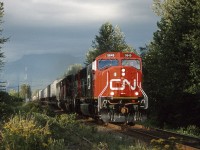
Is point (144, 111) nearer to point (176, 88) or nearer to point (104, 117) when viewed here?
point (104, 117)

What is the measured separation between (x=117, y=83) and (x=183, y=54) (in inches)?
262

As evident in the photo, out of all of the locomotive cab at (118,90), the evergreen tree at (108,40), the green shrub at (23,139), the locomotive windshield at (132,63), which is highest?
the evergreen tree at (108,40)

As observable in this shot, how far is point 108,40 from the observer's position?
9362cm

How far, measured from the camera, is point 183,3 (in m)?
29.2

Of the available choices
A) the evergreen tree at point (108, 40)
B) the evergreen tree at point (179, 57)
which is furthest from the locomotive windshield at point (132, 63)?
the evergreen tree at point (108, 40)

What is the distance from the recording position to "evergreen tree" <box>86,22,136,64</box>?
9244 centimetres

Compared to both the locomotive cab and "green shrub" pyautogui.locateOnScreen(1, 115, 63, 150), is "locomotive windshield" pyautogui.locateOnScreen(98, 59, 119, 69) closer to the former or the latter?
the locomotive cab

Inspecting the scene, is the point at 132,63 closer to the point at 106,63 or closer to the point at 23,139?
the point at 106,63

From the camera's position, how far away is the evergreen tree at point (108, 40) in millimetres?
92438

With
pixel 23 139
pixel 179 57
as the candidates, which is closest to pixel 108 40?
pixel 179 57

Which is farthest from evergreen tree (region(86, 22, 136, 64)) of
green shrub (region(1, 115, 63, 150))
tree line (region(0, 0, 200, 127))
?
green shrub (region(1, 115, 63, 150))

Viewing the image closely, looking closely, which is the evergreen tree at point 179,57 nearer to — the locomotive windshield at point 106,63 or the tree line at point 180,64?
the tree line at point 180,64

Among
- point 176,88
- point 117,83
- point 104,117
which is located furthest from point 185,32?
point 104,117

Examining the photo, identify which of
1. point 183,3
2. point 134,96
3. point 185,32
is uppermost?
point 183,3
